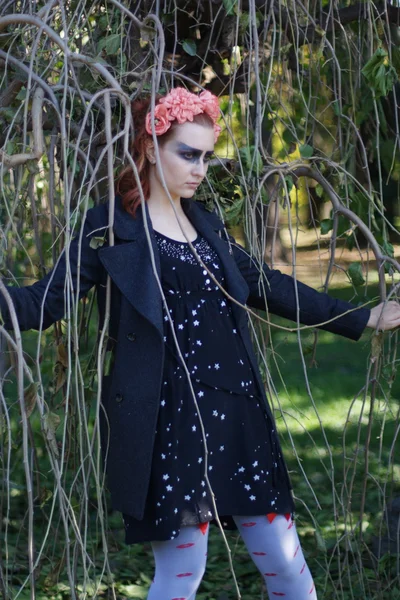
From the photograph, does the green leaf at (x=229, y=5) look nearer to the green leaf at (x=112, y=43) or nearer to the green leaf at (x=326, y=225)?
the green leaf at (x=112, y=43)

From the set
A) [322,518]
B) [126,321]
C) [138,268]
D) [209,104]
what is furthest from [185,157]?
[322,518]

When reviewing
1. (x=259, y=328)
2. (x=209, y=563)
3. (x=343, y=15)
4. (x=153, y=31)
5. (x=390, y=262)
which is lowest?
(x=209, y=563)

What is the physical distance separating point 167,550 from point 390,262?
78cm

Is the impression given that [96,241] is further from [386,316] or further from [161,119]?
[386,316]

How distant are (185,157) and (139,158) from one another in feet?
0.34

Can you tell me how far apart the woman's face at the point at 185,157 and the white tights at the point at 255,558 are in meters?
0.65

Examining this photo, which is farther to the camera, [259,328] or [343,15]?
[343,15]

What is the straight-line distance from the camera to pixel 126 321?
1794 mm

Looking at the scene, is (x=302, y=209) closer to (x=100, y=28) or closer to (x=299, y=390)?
(x=299, y=390)

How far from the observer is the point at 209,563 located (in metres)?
3.06

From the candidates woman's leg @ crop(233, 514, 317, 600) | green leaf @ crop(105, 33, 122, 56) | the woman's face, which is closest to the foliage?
green leaf @ crop(105, 33, 122, 56)

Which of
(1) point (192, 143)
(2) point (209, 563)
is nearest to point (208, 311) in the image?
(1) point (192, 143)

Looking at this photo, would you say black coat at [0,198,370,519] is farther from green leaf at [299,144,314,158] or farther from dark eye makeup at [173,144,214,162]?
green leaf at [299,144,314,158]

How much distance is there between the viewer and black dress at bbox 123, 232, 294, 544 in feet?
5.76
